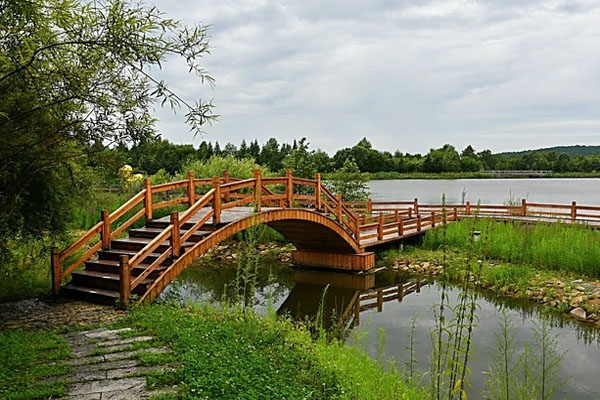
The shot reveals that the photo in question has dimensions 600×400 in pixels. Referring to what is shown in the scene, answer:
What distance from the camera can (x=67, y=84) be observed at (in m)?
5.14

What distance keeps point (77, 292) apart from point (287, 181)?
16.8 feet

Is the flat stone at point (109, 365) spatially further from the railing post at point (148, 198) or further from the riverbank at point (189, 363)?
the railing post at point (148, 198)

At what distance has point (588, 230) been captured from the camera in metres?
13.9

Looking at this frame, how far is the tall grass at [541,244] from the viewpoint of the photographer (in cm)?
1179

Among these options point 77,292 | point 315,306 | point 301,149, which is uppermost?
point 301,149

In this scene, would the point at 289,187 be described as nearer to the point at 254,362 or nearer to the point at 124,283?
the point at 124,283

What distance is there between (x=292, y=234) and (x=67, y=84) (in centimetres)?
922

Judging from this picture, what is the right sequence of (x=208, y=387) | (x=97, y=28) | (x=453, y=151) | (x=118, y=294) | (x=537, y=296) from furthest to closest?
(x=453, y=151) → (x=537, y=296) → (x=118, y=294) → (x=97, y=28) → (x=208, y=387)

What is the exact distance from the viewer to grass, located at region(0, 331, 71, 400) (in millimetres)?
3916

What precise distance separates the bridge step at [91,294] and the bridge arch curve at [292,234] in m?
0.43

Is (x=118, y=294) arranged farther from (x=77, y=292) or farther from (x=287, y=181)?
(x=287, y=181)

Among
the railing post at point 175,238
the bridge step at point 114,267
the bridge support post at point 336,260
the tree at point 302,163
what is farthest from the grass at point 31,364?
the tree at point 302,163

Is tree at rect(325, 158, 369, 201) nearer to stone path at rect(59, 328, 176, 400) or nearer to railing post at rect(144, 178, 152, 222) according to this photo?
railing post at rect(144, 178, 152, 222)

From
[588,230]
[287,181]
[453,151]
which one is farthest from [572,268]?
[453,151]
